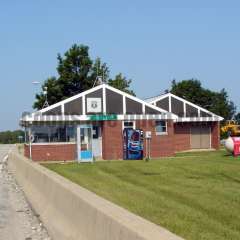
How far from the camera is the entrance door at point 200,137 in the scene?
170ft

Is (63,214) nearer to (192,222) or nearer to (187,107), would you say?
(192,222)

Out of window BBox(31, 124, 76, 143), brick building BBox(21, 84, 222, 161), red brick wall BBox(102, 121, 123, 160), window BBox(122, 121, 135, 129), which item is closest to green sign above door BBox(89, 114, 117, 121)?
brick building BBox(21, 84, 222, 161)

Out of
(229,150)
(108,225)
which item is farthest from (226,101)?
(108,225)

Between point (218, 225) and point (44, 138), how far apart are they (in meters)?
32.4

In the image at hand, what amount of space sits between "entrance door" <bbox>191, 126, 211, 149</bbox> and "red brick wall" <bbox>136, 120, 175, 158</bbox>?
8769mm

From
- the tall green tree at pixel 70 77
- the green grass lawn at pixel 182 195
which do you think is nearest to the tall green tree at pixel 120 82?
the tall green tree at pixel 70 77

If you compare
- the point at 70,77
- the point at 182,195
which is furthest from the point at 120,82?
the point at 182,195

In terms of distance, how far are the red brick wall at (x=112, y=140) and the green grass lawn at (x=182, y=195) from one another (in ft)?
52.8

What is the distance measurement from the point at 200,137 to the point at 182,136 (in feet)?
5.19

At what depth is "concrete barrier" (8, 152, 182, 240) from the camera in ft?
21.6

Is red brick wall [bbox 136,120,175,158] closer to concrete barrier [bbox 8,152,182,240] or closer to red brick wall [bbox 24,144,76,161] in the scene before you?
red brick wall [bbox 24,144,76,161]

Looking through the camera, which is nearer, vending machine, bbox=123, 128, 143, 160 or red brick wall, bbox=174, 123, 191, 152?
vending machine, bbox=123, 128, 143, 160

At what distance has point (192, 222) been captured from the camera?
412 inches

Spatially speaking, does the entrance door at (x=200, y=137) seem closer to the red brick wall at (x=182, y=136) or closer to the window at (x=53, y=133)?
the red brick wall at (x=182, y=136)
